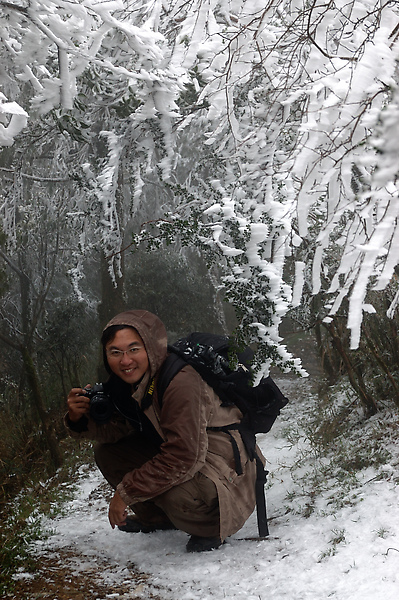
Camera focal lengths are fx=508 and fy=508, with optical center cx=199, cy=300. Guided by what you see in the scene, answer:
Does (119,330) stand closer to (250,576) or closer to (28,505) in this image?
(250,576)

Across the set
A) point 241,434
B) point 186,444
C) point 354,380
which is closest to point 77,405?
point 186,444

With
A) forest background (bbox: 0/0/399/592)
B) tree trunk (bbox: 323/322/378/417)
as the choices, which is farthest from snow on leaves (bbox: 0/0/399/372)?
tree trunk (bbox: 323/322/378/417)

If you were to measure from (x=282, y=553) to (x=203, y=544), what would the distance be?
422 millimetres

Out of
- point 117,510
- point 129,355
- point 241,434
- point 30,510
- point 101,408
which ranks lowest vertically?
point 30,510

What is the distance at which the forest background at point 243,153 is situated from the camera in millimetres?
1328

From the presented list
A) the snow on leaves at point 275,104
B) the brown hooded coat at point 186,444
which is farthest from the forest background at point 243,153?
the brown hooded coat at point 186,444

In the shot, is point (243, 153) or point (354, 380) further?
point (354, 380)

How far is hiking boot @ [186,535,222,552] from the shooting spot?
2561 millimetres

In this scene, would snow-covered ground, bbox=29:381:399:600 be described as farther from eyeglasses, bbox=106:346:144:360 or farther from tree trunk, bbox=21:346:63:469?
tree trunk, bbox=21:346:63:469

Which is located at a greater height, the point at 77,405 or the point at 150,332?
the point at 150,332

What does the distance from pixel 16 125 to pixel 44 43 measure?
0.57 metres

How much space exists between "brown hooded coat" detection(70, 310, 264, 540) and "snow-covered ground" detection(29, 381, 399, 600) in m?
0.23

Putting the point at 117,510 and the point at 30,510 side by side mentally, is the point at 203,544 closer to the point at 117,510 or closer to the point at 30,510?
the point at 117,510

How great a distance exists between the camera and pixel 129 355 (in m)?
2.45
